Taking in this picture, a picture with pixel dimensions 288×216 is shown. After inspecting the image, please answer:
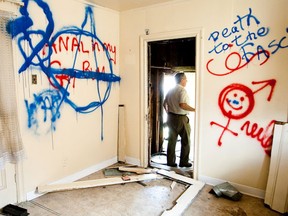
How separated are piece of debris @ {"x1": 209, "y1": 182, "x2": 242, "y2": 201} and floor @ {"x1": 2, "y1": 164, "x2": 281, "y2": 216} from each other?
0.04 m

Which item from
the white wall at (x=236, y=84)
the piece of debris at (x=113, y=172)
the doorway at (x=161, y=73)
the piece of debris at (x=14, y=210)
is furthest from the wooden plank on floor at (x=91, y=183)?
the doorway at (x=161, y=73)

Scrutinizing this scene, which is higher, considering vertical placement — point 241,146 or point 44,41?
point 44,41

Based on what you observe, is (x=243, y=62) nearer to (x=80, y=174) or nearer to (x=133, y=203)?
(x=133, y=203)

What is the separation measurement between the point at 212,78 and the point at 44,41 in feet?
6.38

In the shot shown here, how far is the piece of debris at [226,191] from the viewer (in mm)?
2416

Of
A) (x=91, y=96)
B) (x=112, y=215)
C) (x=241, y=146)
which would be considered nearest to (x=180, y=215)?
(x=112, y=215)

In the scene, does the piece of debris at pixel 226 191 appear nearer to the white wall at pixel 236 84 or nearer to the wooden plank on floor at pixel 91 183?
the white wall at pixel 236 84

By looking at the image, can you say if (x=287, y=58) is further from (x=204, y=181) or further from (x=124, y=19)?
(x=124, y=19)

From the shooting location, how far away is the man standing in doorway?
3412 mm

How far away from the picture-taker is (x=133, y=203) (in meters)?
2.37

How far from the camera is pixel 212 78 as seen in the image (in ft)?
8.63

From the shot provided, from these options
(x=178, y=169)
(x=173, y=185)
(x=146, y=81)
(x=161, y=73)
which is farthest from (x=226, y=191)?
(x=161, y=73)

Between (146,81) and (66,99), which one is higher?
(146,81)

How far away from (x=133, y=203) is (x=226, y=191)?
1039 mm
